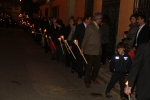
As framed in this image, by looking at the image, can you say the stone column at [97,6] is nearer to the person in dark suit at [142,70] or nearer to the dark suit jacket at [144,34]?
the dark suit jacket at [144,34]

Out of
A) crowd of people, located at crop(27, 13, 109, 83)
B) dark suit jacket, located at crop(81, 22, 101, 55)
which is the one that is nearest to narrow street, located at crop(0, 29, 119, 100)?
crowd of people, located at crop(27, 13, 109, 83)

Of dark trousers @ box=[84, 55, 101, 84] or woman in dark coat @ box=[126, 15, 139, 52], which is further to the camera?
woman in dark coat @ box=[126, 15, 139, 52]

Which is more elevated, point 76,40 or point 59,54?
point 76,40

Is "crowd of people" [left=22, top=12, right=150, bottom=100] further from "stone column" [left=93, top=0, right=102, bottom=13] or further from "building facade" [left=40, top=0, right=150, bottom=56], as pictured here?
"stone column" [left=93, top=0, right=102, bottom=13]

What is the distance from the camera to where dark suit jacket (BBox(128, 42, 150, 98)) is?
13.0ft

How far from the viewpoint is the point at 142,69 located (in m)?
4.01

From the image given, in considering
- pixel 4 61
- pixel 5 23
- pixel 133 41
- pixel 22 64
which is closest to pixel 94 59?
pixel 133 41

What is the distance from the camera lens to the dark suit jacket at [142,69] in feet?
13.0

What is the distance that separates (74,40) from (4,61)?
392 cm

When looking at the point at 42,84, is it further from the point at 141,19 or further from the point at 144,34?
the point at 141,19

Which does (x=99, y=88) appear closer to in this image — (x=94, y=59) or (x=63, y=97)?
(x=94, y=59)

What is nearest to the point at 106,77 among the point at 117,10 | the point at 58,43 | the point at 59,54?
the point at 58,43

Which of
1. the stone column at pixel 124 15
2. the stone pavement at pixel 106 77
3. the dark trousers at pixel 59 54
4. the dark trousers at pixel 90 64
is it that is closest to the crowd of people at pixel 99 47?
the dark trousers at pixel 90 64

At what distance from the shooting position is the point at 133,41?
325 inches
